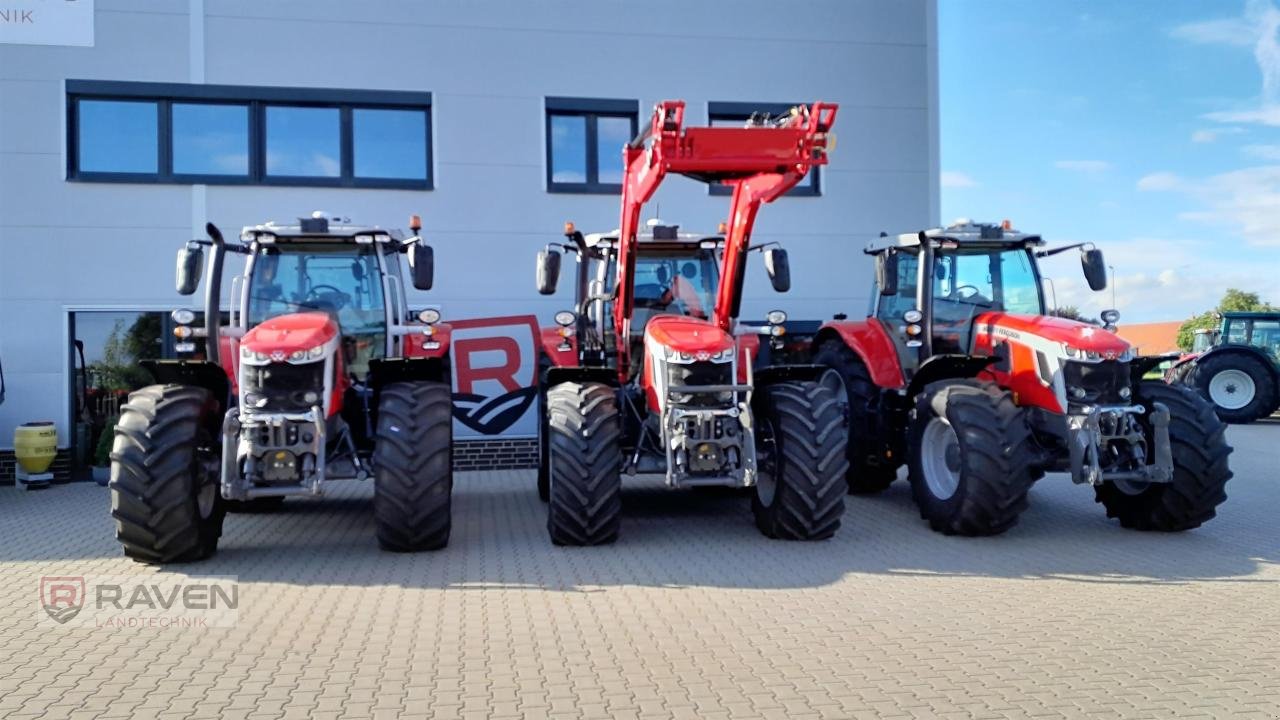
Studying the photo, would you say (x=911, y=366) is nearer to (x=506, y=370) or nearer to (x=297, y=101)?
(x=506, y=370)

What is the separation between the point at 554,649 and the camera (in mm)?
4980

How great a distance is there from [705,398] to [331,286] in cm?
320

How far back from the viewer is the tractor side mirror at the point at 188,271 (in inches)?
286

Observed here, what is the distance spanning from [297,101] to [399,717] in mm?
8989

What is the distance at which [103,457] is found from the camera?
11.0m

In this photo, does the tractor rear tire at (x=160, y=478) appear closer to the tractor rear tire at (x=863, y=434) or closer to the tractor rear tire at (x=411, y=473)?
the tractor rear tire at (x=411, y=473)

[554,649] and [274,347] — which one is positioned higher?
[274,347]

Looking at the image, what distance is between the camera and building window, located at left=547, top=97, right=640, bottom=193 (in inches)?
473

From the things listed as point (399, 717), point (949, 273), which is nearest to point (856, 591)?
point (399, 717)

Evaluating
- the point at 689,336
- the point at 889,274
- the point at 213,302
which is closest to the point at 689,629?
the point at 689,336

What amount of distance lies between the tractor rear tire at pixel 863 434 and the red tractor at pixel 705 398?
1.15m

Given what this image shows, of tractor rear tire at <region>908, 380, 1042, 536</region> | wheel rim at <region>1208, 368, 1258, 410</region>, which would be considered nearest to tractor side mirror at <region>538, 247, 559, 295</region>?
tractor rear tire at <region>908, 380, 1042, 536</region>

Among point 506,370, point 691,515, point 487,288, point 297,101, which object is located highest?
point 297,101

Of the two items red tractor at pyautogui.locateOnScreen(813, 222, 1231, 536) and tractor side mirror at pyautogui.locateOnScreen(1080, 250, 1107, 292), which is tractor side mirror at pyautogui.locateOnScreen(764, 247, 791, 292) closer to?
red tractor at pyautogui.locateOnScreen(813, 222, 1231, 536)
